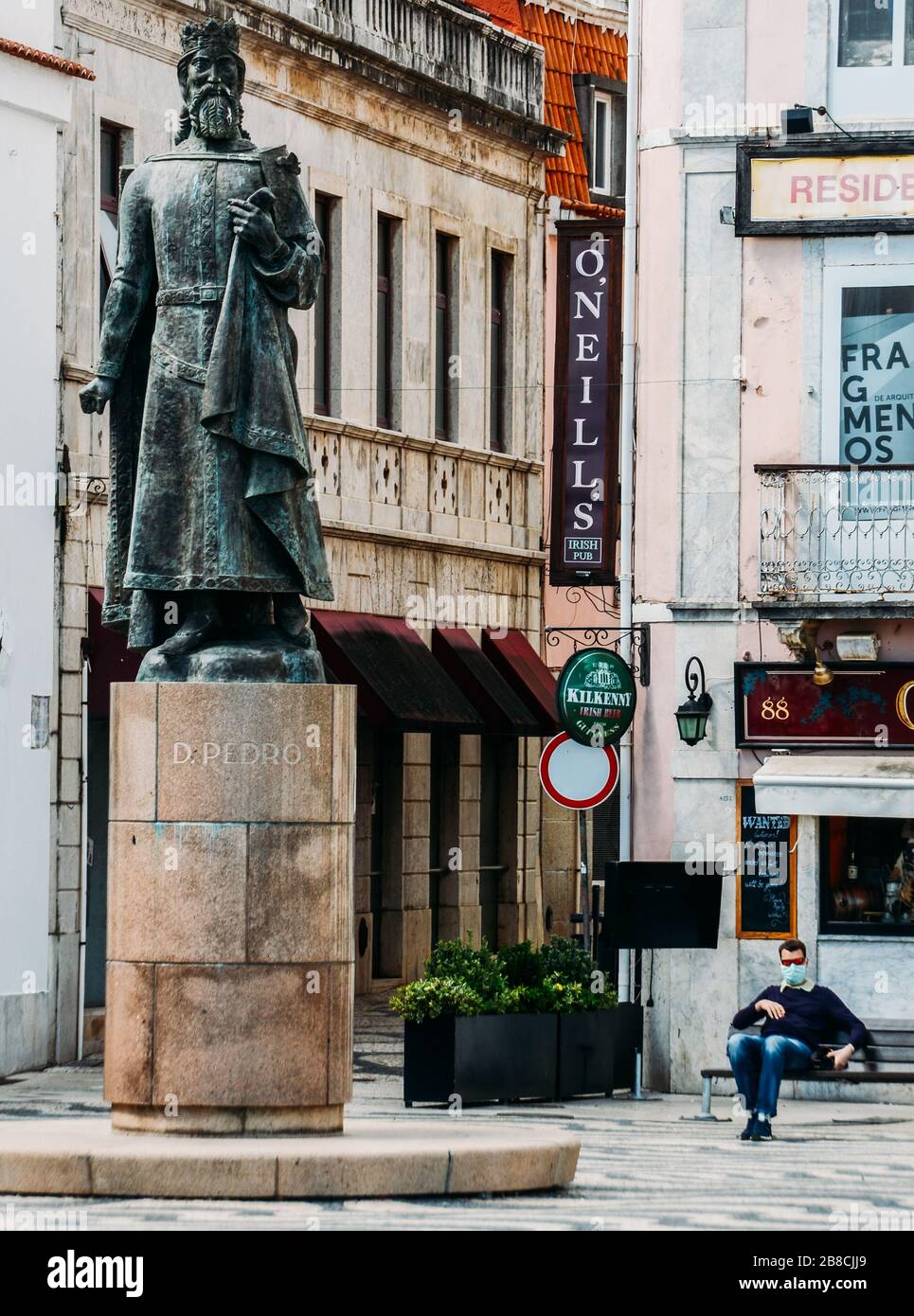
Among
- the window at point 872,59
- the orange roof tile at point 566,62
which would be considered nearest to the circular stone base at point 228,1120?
the window at point 872,59

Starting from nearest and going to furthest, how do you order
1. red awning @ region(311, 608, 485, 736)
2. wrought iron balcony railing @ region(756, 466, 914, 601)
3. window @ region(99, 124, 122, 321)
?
wrought iron balcony railing @ region(756, 466, 914, 601), window @ region(99, 124, 122, 321), red awning @ region(311, 608, 485, 736)

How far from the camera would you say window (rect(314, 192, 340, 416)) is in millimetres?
30609

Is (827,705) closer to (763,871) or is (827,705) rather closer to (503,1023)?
(763,871)

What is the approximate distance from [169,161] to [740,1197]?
18.2 ft

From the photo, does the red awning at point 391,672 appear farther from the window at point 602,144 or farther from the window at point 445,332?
the window at point 602,144

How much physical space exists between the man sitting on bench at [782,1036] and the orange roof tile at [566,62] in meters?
17.3

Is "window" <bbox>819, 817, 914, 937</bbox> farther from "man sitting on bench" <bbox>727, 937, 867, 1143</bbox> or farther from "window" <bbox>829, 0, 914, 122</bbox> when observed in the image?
"window" <bbox>829, 0, 914, 122</bbox>

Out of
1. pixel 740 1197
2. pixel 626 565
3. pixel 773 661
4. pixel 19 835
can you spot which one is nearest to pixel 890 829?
pixel 773 661

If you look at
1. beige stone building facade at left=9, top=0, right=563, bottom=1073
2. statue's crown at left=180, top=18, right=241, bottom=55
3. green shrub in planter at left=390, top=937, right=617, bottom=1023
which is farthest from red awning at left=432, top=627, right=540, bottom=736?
statue's crown at left=180, top=18, right=241, bottom=55

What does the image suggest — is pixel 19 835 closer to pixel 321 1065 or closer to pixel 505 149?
pixel 321 1065

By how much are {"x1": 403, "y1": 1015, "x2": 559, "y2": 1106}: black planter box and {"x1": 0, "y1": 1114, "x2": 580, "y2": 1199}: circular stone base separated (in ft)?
22.7

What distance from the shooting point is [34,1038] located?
79.7 ft

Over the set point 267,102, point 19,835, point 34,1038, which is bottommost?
point 34,1038

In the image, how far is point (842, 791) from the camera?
2275cm
